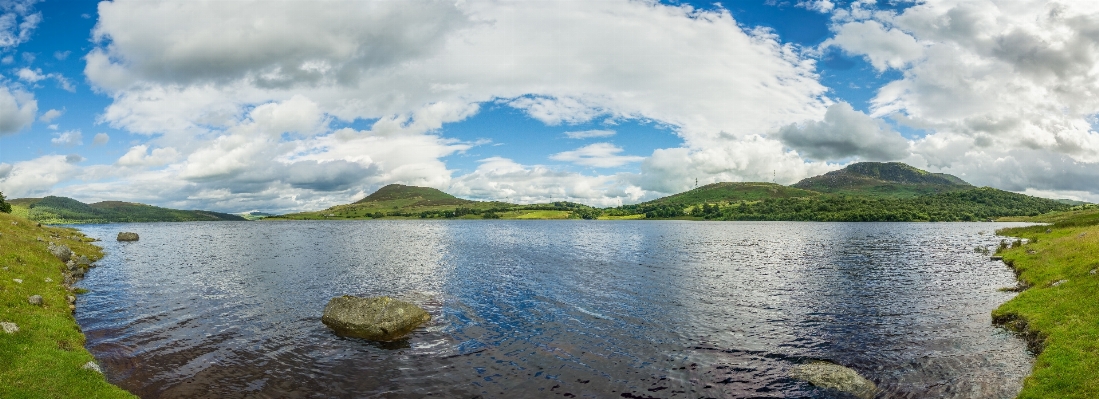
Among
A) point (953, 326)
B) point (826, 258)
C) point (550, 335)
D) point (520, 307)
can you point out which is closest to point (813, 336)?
point (953, 326)

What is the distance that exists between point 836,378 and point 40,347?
1478 inches

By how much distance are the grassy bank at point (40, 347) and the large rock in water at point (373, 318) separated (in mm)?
12328

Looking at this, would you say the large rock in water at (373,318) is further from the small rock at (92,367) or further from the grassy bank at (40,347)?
the grassy bank at (40,347)

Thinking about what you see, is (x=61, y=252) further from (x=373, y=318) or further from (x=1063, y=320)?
(x=1063, y=320)

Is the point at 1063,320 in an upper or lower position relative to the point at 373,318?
upper

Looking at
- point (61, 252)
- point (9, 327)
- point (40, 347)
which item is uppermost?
point (61, 252)

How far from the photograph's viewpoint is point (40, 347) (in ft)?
73.0

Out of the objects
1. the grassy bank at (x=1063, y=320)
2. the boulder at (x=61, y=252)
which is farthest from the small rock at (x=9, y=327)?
the grassy bank at (x=1063, y=320)

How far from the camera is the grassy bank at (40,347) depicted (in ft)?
61.1

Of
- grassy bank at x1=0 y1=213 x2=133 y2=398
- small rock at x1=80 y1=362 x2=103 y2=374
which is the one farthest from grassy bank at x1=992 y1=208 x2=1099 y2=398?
small rock at x1=80 y1=362 x2=103 y2=374

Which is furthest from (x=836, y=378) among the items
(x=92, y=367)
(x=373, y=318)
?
(x=92, y=367)

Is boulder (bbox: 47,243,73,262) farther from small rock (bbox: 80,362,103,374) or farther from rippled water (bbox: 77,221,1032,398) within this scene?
small rock (bbox: 80,362,103,374)

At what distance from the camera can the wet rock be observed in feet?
71.7

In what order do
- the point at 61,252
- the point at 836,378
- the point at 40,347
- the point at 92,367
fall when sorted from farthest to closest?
the point at 61,252, the point at 836,378, the point at 40,347, the point at 92,367
